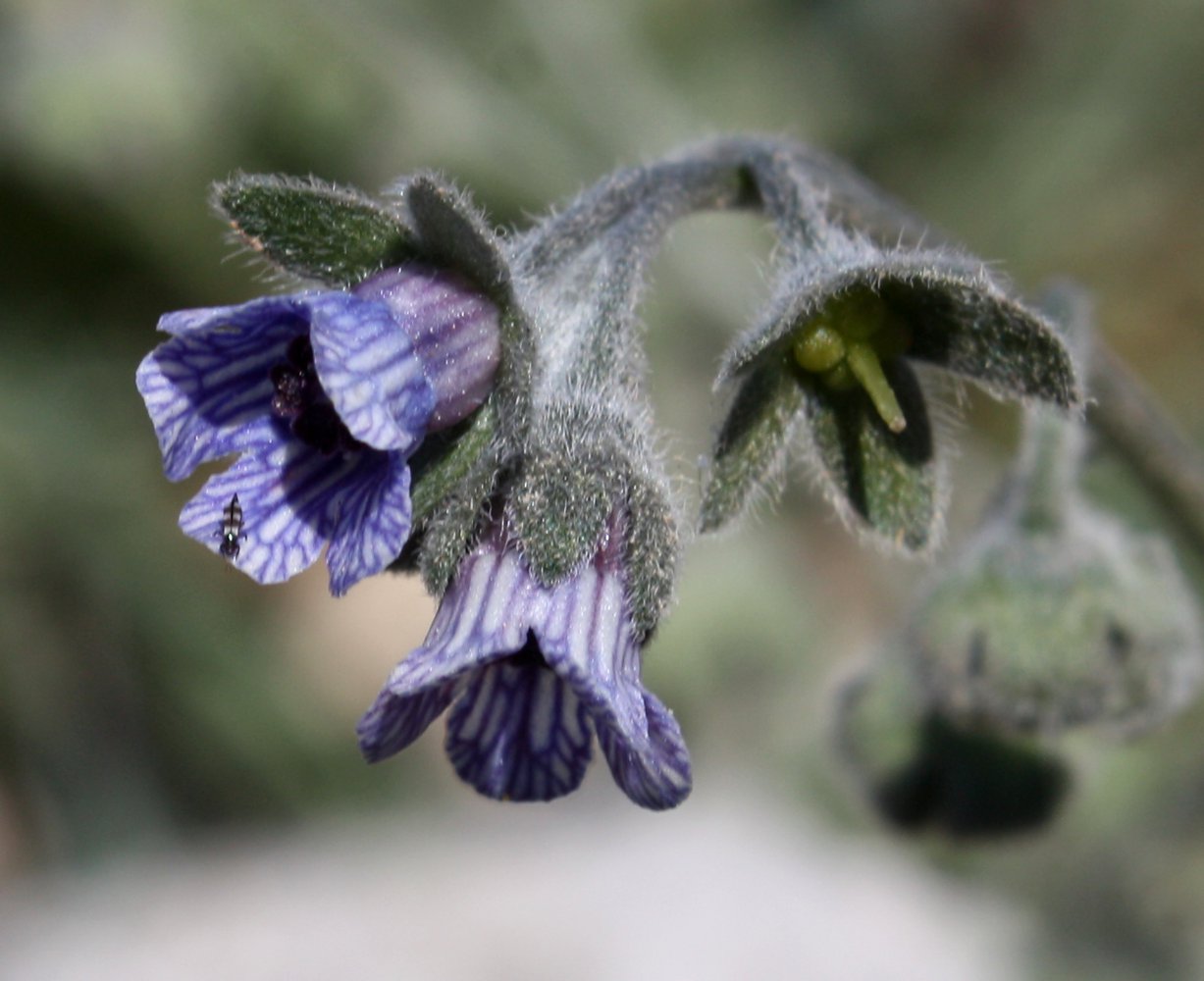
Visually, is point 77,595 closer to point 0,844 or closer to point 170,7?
point 0,844

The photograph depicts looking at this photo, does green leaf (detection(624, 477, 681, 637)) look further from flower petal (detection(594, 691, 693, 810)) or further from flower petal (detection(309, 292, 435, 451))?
flower petal (detection(309, 292, 435, 451))

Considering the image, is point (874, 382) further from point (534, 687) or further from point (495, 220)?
point (495, 220)

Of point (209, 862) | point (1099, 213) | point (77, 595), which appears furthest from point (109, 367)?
point (1099, 213)

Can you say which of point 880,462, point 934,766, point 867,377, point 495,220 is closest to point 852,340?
point 867,377

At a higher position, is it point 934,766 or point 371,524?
point 934,766

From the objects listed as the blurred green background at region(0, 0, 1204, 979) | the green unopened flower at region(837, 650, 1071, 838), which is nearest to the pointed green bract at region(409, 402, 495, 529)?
the green unopened flower at region(837, 650, 1071, 838)

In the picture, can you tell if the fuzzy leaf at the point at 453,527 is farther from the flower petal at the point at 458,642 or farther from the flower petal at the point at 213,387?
the flower petal at the point at 213,387

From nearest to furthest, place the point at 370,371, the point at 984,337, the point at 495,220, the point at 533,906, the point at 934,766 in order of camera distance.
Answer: the point at 370,371, the point at 984,337, the point at 934,766, the point at 533,906, the point at 495,220
